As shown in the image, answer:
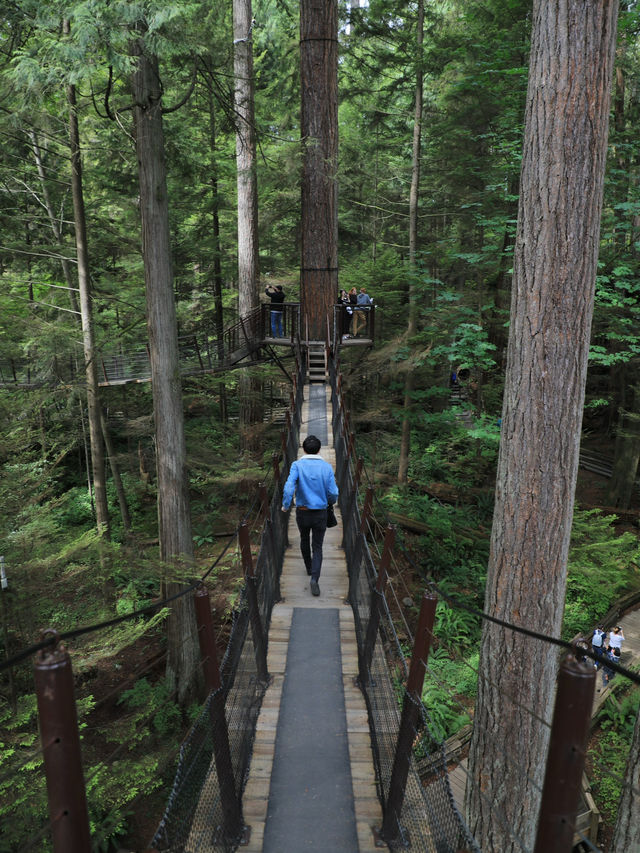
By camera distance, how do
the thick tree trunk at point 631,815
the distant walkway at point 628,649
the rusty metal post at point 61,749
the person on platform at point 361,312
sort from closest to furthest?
1. the rusty metal post at point 61,749
2. the thick tree trunk at point 631,815
3. the distant walkway at point 628,649
4. the person on platform at point 361,312

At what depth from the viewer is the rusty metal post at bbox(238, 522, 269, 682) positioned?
147 inches

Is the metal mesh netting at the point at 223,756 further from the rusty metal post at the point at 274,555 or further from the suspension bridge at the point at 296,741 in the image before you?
the rusty metal post at the point at 274,555

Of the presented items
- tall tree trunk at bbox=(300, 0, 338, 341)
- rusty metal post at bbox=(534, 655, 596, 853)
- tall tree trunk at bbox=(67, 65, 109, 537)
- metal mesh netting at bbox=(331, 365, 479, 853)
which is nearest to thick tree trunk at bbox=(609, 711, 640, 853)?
metal mesh netting at bbox=(331, 365, 479, 853)

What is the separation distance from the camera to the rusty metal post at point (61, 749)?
55.9 inches

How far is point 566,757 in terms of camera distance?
146 centimetres

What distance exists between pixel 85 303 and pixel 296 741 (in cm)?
813

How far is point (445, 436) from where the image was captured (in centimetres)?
1906

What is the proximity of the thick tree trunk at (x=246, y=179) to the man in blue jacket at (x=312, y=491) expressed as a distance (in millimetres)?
8090

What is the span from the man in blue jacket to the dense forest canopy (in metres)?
2.52

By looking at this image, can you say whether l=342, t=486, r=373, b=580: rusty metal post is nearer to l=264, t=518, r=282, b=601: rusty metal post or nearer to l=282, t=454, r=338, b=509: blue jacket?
l=282, t=454, r=338, b=509: blue jacket

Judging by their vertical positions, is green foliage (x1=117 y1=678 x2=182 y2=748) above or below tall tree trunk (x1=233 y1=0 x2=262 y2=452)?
below

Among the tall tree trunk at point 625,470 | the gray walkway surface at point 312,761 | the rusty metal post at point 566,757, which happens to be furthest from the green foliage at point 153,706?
the tall tree trunk at point 625,470

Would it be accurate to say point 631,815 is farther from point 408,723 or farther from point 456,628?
point 456,628

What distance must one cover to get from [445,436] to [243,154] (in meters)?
11.3
